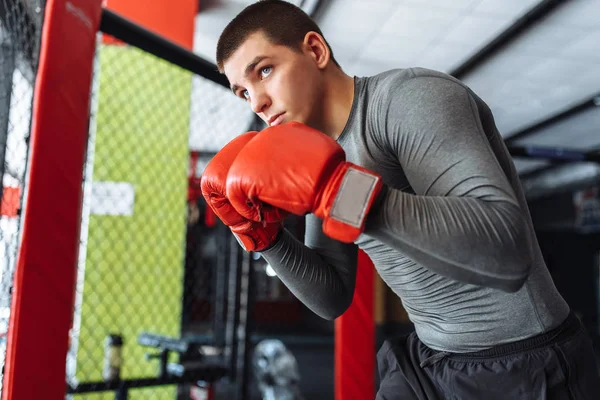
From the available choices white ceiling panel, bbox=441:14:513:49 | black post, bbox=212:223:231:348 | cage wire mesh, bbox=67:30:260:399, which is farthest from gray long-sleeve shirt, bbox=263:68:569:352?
white ceiling panel, bbox=441:14:513:49

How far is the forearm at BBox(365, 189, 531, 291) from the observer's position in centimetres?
60

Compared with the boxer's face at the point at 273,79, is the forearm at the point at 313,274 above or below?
below

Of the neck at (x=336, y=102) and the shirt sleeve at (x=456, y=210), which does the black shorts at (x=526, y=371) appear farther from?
the neck at (x=336, y=102)

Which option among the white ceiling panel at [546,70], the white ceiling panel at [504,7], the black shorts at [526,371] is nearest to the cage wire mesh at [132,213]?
the black shorts at [526,371]

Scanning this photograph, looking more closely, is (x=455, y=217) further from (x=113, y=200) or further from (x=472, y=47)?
(x=472, y=47)

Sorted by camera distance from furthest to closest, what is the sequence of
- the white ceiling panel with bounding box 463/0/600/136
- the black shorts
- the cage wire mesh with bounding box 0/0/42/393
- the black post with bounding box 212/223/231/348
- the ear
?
the white ceiling panel with bounding box 463/0/600/136
the black post with bounding box 212/223/231/348
the cage wire mesh with bounding box 0/0/42/393
the ear
the black shorts

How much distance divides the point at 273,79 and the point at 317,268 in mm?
400

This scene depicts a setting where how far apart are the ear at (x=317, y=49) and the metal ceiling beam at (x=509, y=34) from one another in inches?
147

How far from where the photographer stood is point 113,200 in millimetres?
2684

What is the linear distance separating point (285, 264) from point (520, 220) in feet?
1.60

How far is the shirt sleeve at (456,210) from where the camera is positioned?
23.5 inches

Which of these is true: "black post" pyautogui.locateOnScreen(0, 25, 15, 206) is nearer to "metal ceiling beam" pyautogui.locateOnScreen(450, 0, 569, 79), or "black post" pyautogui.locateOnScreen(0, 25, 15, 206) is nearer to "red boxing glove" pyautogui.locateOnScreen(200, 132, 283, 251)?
"red boxing glove" pyautogui.locateOnScreen(200, 132, 283, 251)

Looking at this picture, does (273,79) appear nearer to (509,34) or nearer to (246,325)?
(246,325)

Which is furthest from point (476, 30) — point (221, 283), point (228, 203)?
point (228, 203)
